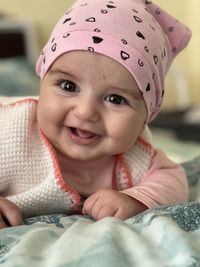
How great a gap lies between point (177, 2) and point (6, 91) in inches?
52.3

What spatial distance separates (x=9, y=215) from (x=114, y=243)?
0.82ft

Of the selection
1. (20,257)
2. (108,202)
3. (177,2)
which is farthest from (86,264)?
(177,2)

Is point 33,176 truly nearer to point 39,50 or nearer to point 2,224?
point 2,224

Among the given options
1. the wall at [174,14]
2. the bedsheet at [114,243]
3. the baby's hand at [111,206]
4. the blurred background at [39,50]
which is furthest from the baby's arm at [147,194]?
the wall at [174,14]

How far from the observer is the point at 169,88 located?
10.9 ft

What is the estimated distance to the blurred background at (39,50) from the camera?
2.40 m

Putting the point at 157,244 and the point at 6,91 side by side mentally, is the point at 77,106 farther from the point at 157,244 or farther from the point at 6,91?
the point at 6,91

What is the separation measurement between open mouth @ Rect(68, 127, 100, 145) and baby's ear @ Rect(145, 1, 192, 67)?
0.27m

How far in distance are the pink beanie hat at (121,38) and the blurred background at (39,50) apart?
3.07ft

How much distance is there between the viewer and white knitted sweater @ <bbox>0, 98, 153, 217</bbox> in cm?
88

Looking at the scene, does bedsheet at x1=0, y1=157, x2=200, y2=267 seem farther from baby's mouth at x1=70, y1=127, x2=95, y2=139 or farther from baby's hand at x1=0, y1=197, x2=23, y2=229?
baby's mouth at x1=70, y1=127, x2=95, y2=139

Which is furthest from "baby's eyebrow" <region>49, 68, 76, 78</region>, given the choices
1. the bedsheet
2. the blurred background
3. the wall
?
the wall

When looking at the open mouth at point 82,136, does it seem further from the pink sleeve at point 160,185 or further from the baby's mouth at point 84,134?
the pink sleeve at point 160,185

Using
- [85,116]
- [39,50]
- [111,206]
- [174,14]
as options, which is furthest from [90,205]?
[174,14]
